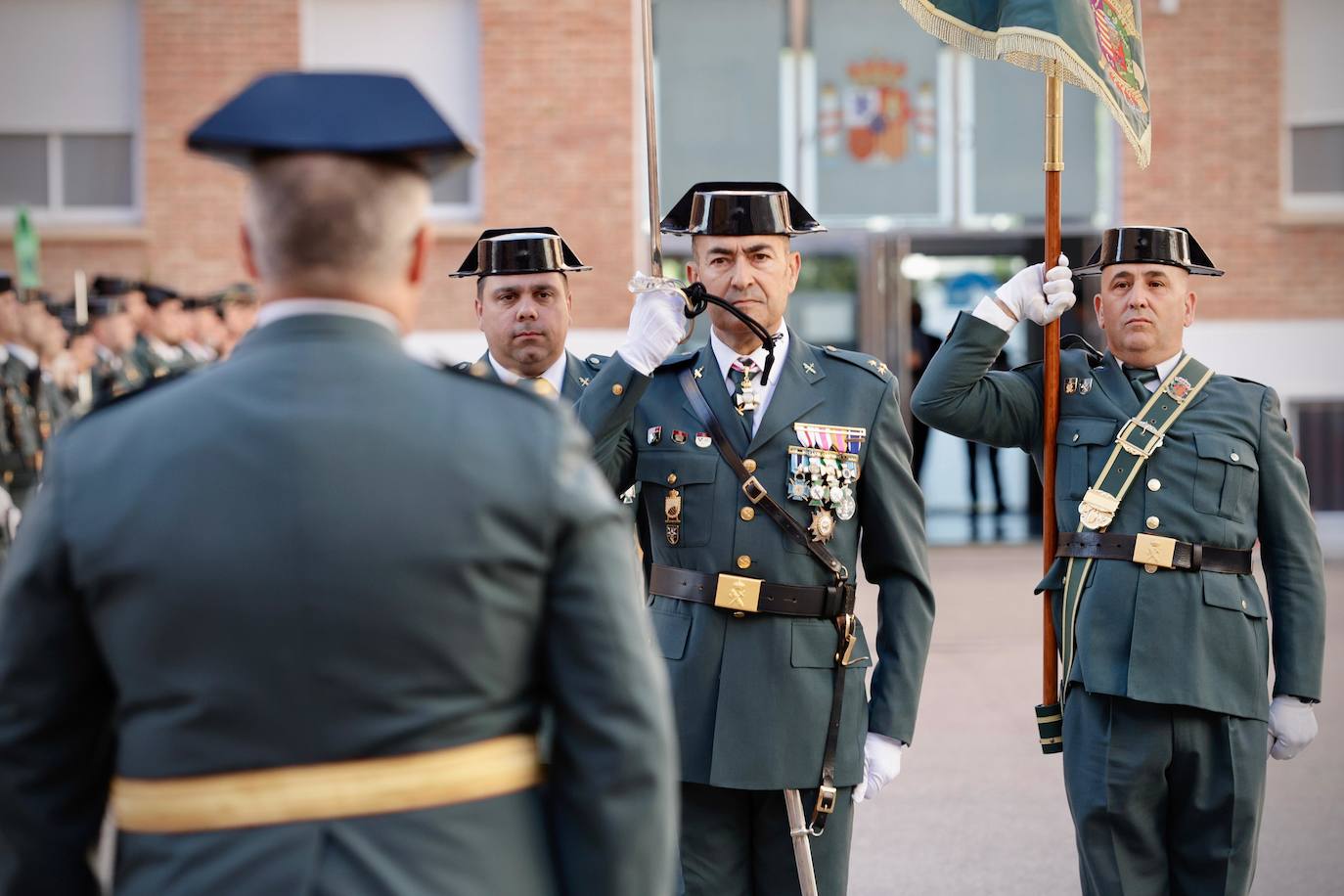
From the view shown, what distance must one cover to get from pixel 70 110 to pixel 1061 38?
1256 cm

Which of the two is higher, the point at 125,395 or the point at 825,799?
the point at 125,395

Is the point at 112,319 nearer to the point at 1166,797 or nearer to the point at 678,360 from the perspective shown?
the point at 678,360

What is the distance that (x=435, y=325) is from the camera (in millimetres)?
14812

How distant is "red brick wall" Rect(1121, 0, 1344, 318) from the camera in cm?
1443

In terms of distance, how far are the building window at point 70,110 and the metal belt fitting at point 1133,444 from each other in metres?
12.5

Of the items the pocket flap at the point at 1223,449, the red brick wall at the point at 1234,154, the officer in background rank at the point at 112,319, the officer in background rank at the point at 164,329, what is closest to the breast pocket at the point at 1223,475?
the pocket flap at the point at 1223,449

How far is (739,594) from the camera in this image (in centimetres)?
393

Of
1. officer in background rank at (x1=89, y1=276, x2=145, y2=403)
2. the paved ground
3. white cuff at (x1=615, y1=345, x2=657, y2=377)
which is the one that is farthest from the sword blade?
officer in background rank at (x1=89, y1=276, x2=145, y2=403)

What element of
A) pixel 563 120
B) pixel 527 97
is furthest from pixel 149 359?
pixel 563 120

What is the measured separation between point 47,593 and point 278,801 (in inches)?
14.5

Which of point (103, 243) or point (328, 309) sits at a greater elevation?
point (103, 243)

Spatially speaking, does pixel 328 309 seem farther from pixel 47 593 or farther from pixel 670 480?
pixel 670 480

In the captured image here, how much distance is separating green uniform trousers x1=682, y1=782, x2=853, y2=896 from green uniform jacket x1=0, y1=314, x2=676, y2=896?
74.4 inches

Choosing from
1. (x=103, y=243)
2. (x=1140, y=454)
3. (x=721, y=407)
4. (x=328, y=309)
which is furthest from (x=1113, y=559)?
(x=103, y=243)
